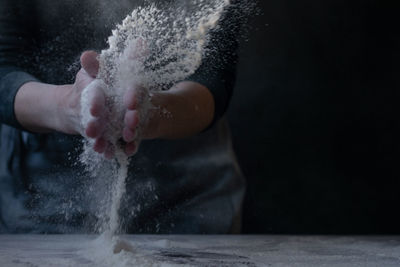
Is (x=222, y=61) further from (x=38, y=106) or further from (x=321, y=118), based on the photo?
(x=321, y=118)

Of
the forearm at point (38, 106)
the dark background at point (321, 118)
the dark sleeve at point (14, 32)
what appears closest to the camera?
the forearm at point (38, 106)

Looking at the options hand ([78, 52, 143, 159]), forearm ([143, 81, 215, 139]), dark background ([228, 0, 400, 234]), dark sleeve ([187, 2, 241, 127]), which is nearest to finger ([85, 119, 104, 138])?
hand ([78, 52, 143, 159])

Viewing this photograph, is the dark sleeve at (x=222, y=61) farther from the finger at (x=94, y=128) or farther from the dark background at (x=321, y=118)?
the dark background at (x=321, y=118)

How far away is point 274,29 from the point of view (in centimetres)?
142

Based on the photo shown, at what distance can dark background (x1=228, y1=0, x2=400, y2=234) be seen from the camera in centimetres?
144

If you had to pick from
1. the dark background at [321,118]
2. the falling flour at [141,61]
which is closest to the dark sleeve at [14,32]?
the falling flour at [141,61]

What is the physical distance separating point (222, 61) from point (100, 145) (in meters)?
0.38

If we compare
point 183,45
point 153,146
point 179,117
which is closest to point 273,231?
point 153,146

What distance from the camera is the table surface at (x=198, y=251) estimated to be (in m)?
0.53

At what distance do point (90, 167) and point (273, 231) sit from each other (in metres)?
0.87

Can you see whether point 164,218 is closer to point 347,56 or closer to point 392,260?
point 392,260

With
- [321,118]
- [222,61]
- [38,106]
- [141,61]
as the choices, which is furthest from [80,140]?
[321,118]

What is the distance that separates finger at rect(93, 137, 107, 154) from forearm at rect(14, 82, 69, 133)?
0.40 feet

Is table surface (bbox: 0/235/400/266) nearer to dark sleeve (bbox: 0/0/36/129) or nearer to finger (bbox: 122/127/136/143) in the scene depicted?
finger (bbox: 122/127/136/143)
